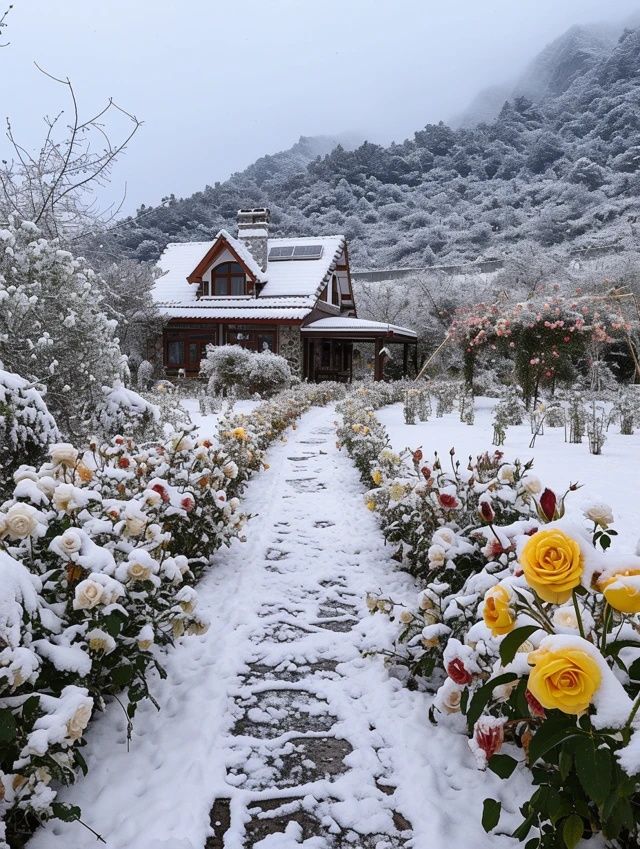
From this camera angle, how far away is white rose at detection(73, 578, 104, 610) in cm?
183

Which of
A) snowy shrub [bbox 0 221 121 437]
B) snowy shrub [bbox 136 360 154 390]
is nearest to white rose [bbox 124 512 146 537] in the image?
snowy shrub [bbox 0 221 121 437]

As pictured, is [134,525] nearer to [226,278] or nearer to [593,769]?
[593,769]

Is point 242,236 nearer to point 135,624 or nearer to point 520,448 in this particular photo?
point 520,448

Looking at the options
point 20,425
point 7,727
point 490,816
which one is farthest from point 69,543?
point 20,425

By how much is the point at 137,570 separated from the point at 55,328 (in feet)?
14.0

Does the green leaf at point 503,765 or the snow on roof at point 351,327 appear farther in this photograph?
the snow on roof at point 351,327

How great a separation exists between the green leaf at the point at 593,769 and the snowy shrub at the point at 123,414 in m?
5.51

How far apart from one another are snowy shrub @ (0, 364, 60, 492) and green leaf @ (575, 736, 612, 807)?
145 inches

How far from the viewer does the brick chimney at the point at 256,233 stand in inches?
883

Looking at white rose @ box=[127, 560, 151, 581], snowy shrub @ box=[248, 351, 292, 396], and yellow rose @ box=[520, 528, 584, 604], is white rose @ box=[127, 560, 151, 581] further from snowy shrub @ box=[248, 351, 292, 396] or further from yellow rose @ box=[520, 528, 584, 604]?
snowy shrub @ box=[248, 351, 292, 396]

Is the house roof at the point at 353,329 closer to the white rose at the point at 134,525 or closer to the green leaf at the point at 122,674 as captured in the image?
the white rose at the point at 134,525

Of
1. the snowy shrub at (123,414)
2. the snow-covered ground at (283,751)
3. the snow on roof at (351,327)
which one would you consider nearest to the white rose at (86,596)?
the snow-covered ground at (283,751)

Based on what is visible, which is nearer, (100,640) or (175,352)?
(100,640)

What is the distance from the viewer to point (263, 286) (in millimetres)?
21750
